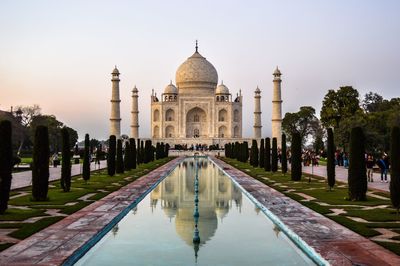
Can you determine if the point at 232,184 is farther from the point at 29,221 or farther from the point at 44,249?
the point at 44,249

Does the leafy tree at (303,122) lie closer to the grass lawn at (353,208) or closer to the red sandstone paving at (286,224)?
the grass lawn at (353,208)

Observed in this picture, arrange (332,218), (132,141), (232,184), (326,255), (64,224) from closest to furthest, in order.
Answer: (326,255)
(64,224)
(332,218)
(232,184)
(132,141)

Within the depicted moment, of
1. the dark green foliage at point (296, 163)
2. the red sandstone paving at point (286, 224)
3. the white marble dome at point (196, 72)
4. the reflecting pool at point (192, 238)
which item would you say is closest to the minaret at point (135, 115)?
the white marble dome at point (196, 72)

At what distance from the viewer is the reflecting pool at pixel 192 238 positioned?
18.3 feet

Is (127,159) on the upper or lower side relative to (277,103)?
lower

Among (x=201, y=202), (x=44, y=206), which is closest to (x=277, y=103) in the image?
(x=201, y=202)

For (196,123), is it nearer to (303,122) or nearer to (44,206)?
(303,122)

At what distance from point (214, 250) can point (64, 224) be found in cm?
251

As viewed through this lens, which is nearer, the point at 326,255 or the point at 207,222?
the point at 326,255

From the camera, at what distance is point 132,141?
22.0 meters

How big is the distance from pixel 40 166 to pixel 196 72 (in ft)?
149

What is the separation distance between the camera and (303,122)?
53.5m

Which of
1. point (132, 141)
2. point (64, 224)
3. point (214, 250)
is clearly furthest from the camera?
point (132, 141)

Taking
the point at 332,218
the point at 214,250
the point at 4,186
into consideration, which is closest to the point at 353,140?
the point at 332,218
